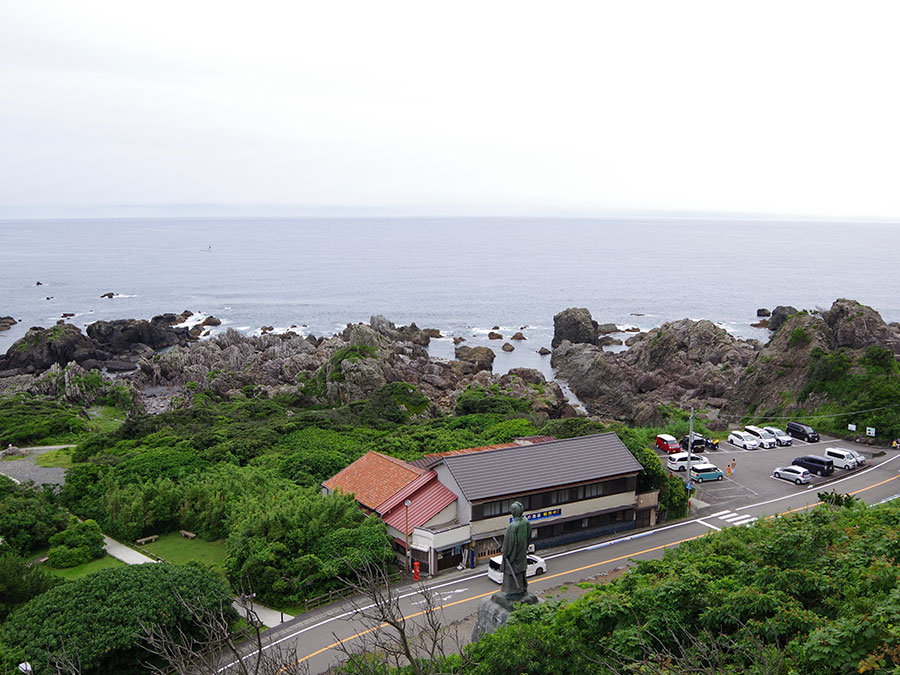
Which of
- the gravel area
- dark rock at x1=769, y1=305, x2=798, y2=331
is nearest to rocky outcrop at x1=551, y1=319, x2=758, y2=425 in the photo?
dark rock at x1=769, y1=305, x2=798, y2=331

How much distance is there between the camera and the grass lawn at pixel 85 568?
2417cm

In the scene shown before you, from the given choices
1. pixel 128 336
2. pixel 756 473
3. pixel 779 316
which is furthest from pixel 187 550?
pixel 779 316

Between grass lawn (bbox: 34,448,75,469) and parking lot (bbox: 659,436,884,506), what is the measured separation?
36.0 m

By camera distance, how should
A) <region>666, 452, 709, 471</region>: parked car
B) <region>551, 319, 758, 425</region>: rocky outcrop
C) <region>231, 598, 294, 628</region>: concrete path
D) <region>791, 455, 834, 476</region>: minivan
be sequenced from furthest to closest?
1. <region>551, 319, 758, 425</region>: rocky outcrop
2. <region>666, 452, 709, 471</region>: parked car
3. <region>791, 455, 834, 476</region>: minivan
4. <region>231, 598, 294, 628</region>: concrete path

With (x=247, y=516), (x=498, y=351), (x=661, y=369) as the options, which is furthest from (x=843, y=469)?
(x=498, y=351)

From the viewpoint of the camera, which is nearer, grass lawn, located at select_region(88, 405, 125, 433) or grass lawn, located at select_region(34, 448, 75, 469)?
grass lawn, located at select_region(34, 448, 75, 469)

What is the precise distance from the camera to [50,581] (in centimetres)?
2106

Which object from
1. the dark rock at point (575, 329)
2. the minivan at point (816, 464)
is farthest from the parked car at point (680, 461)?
the dark rock at point (575, 329)

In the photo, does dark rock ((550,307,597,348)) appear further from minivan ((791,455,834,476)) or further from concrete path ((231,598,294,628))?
concrete path ((231,598,294,628))

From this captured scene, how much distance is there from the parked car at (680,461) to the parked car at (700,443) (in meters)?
2.78

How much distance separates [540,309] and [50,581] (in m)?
99.5

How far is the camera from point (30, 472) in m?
37.0

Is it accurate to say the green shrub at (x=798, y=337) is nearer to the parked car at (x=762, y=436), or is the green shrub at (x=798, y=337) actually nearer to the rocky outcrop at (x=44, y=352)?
the parked car at (x=762, y=436)

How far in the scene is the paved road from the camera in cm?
2006
